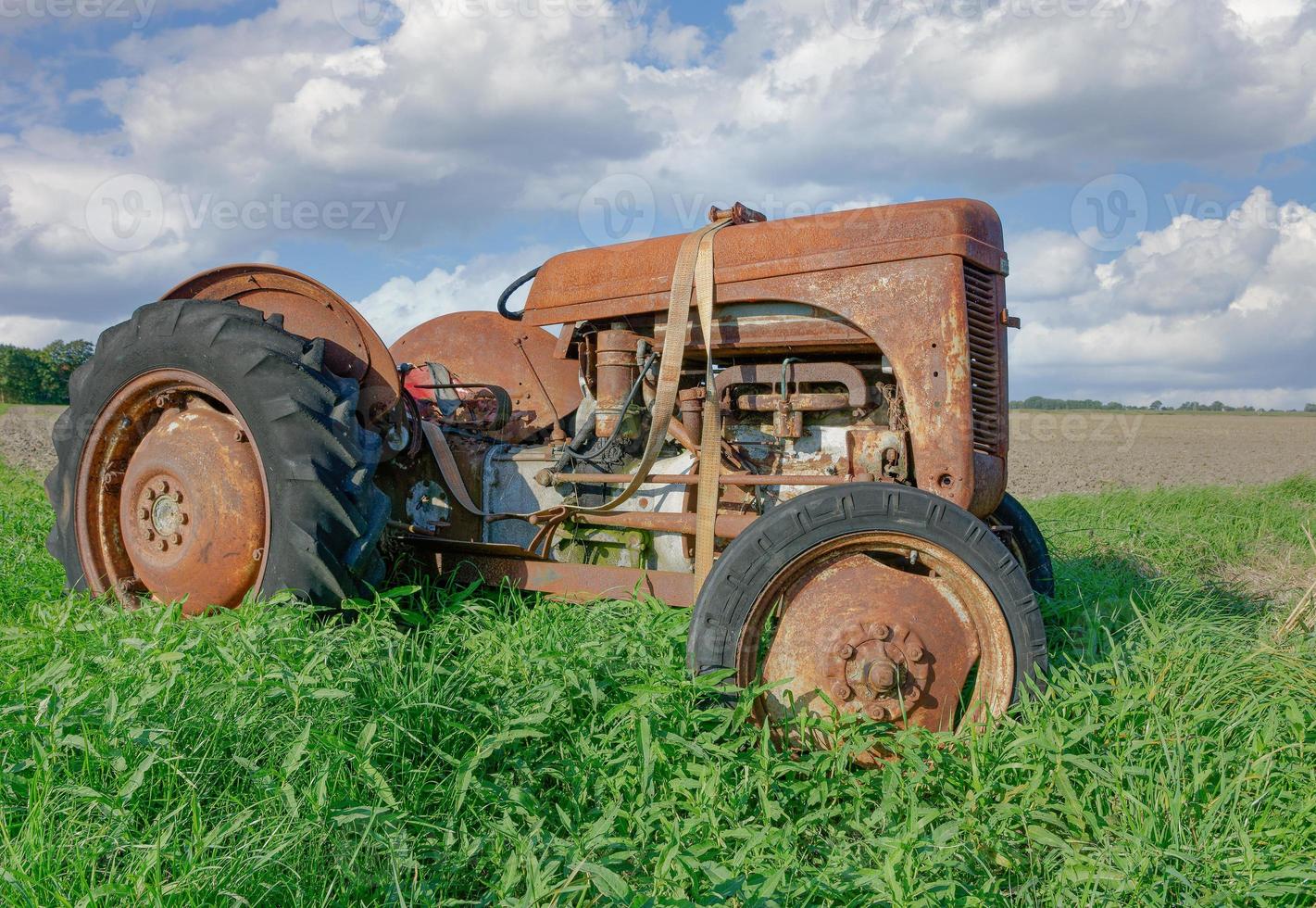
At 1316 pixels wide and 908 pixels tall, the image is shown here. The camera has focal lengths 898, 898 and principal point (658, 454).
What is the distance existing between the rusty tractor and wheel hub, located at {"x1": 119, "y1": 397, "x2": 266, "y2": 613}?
0.04 feet

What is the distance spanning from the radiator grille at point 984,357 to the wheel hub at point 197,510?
8.85ft

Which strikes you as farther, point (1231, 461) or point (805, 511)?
point (1231, 461)

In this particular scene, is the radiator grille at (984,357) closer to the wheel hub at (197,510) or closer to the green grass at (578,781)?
the green grass at (578,781)

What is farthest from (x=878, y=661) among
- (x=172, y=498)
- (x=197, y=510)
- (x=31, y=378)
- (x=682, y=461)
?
(x=31, y=378)

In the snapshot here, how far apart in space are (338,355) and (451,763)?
2.03 metres

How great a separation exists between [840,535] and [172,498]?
8.68 ft

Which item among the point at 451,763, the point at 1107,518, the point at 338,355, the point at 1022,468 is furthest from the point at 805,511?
the point at 1022,468

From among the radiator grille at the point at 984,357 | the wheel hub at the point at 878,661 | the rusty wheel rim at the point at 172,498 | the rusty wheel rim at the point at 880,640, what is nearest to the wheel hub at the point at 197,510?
the rusty wheel rim at the point at 172,498

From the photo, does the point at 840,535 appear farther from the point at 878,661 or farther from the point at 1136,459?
the point at 1136,459

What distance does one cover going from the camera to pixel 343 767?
2.30 m

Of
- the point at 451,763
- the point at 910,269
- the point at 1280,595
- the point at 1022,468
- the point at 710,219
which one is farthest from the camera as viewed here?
the point at 1022,468

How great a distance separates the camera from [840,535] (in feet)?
9.29

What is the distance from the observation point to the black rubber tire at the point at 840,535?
2783mm

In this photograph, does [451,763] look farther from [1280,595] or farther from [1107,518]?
[1107,518]
